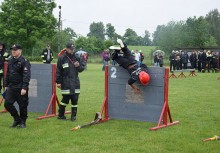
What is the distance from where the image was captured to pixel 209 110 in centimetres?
1188

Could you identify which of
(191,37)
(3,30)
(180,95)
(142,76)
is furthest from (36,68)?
(191,37)

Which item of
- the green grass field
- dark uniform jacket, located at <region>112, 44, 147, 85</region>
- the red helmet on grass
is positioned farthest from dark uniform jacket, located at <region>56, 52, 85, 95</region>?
the red helmet on grass

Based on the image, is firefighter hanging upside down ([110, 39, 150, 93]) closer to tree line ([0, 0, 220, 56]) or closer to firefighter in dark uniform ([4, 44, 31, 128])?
firefighter in dark uniform ([4, 44, 31, 128])

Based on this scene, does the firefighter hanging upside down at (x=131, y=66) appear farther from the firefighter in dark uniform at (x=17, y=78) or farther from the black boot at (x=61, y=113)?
the firefighter in dark uniform at (x=17, y=78)

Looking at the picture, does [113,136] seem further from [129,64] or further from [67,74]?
[67,74]

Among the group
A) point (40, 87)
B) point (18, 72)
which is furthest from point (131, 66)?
point (40, 87)

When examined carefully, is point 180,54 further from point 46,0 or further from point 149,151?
point 46,0

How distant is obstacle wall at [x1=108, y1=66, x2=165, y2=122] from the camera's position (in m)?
9.46

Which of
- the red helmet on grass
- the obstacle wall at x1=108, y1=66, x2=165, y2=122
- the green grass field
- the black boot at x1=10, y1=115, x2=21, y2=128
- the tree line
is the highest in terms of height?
the tree line

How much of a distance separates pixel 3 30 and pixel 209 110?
178 ft

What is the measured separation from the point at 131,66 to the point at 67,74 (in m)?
1.70

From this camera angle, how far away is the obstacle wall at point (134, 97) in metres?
9.46

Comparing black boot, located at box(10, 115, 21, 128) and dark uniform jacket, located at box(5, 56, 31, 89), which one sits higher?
dark uniform jacket, located at box(5, 56, 31, 89)

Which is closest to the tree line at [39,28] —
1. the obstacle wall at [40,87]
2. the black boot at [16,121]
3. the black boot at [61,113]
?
the obstacle wall at [40,87]
